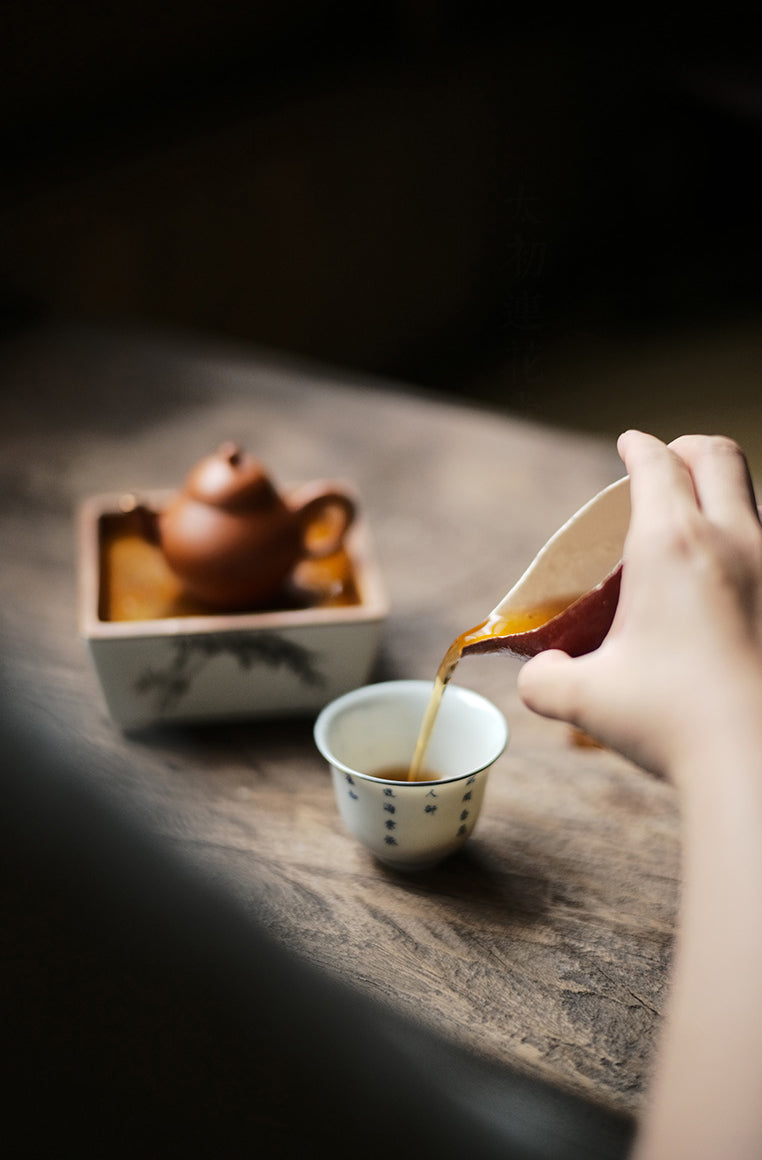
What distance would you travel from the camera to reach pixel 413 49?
340 centimetres

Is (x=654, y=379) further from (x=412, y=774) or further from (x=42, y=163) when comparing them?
(x=412, y=774)

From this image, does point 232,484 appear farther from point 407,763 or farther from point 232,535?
point 407,763

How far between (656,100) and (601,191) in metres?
0.46

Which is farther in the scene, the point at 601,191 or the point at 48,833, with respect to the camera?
the point at 601,191

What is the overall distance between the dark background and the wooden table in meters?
0.30

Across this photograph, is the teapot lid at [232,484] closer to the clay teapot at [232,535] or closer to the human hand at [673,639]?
the clay teapot at [232,535]

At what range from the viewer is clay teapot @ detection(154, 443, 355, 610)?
3.43ft

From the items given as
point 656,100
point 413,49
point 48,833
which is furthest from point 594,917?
point 656,100

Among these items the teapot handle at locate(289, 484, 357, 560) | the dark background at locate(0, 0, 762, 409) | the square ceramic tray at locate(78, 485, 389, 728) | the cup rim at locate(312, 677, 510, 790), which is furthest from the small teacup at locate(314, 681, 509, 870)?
the dark background at locate(0, 0, 762, 409)

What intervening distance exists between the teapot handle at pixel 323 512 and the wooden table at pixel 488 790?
130 mm

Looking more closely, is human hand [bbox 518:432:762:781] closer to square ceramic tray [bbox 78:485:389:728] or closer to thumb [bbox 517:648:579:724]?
thumb [bbox 517:648:579:724]

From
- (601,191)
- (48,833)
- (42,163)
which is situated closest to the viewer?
(48,833)

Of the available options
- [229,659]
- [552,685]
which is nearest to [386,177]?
[229,659]

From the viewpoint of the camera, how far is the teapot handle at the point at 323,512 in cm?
110
